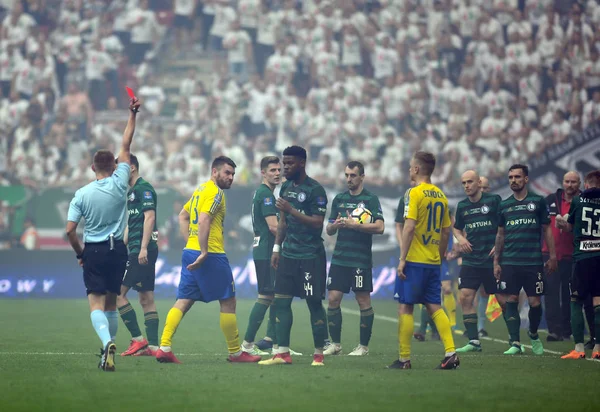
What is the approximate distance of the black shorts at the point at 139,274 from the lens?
12.3 m

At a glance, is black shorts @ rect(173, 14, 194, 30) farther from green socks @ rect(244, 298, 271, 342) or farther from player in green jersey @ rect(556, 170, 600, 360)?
player in green jersey @ rect(556, 170, 600, 360)

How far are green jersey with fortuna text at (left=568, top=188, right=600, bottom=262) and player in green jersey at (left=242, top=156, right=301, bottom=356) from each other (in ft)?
12.0

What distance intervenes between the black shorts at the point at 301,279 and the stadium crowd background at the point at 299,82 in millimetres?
14340

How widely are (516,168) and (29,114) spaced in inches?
727

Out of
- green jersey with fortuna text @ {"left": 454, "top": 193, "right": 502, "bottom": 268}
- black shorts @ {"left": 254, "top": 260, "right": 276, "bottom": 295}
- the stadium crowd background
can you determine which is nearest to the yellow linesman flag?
green jersey with fortuna text @ {"left": 454, "top": 193, "right": 502, "bottom": 268}

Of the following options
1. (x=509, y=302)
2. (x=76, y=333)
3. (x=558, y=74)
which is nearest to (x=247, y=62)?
(x=558, y=74)

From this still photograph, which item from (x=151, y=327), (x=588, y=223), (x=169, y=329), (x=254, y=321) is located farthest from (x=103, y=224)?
(x=588, y=223)

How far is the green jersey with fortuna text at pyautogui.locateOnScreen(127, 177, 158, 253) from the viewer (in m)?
12.2

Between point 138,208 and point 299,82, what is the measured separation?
17159 millimetres

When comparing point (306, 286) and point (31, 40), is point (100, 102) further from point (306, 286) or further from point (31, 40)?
point (306, 286)

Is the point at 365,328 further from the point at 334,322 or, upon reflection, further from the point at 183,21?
the point at 183,21

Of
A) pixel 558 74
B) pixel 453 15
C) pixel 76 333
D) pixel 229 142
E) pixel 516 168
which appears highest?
pixel 453 15

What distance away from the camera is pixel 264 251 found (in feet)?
41.8

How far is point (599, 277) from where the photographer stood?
11.6 metres
